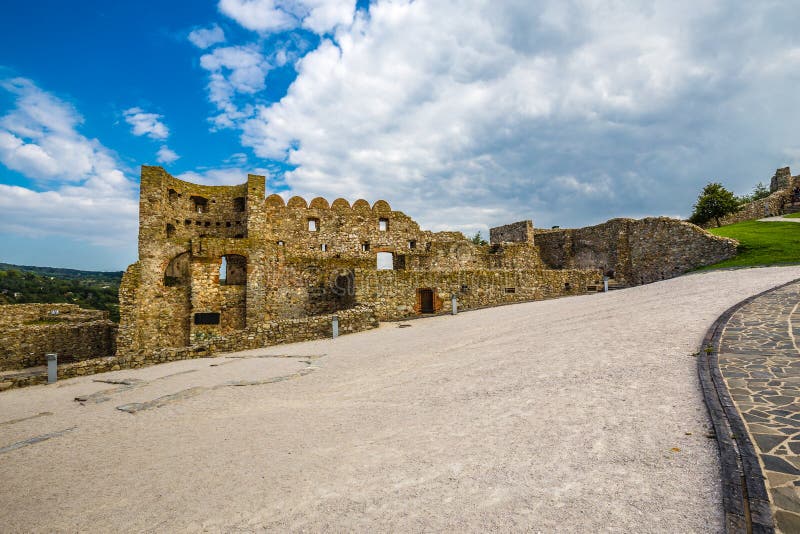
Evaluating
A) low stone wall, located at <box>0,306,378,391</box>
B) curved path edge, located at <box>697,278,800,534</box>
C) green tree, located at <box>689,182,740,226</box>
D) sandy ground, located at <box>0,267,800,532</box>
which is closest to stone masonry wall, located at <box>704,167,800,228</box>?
green tree, located at <box>689,182,740,226</box>

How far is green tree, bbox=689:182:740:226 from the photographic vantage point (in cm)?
2872

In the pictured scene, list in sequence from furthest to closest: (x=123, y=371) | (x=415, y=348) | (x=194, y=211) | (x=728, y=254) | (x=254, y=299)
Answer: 1. (x=194, y=211)
2. (x=254, y=299)
3. (x=728, y=254)
4. (x=123, y=371)
5. (x=415, y=348)

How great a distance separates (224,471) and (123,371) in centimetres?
1141

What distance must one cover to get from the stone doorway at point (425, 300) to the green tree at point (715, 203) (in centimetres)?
2531

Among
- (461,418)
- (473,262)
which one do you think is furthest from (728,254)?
(461,418)

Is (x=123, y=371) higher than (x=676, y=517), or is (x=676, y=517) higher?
(x=676, y=517)

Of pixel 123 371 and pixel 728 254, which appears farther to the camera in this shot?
pixel 728 254

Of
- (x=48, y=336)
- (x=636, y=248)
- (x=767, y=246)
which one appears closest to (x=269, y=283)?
(x=48, y=336)

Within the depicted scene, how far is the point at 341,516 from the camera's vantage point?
3.29 m

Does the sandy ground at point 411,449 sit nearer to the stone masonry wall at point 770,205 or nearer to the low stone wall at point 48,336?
the low stone wall at point 48,336

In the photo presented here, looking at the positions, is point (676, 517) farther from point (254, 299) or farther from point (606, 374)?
point (254, 299)

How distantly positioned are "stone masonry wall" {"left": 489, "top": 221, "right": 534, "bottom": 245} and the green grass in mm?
12860

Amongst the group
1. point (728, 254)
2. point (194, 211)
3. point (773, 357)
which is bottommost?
point (773, 357)

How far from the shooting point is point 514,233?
32969 mm
